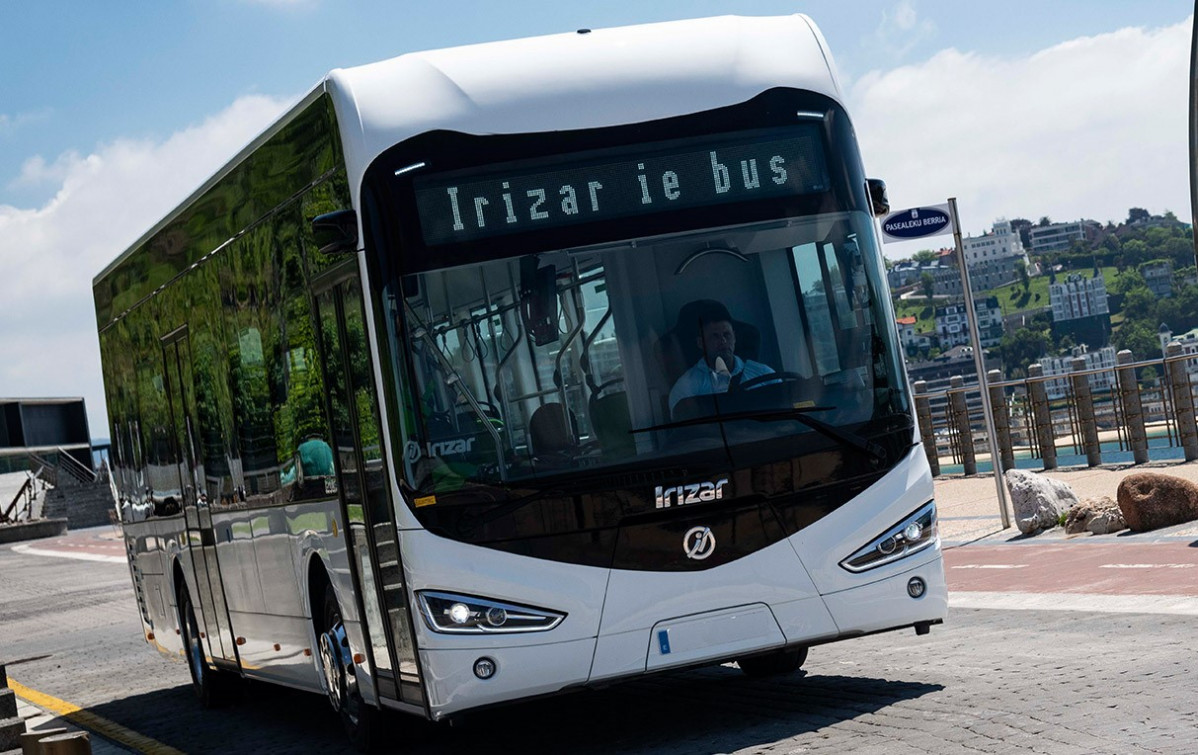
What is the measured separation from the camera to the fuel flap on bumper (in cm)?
805

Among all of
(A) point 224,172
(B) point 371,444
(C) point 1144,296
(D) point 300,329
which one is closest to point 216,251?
(A) point 224,172

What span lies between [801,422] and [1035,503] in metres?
9.00

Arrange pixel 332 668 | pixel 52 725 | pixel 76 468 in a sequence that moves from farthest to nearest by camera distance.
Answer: pixel 76 468 → pixel 52 725 → pixel 332 668

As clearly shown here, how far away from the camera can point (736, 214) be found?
8.38 m

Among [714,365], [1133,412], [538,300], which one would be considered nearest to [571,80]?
[538,300]

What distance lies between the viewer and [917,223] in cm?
1639

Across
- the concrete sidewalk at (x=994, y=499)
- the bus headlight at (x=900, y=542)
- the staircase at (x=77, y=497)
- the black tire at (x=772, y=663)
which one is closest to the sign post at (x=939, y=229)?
the concrete sidewalk at (x=994, y=499)

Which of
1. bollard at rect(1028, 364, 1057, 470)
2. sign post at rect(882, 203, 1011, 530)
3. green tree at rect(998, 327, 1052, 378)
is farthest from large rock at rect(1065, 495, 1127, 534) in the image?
green tree at rect(998, 327, 1052, 378)

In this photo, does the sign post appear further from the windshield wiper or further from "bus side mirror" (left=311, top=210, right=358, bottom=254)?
"bus side mirror" (left=311, top=210, right=358, bottom=254)

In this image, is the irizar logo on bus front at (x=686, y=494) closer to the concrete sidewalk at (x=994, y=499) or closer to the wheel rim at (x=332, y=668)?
the wheel rim at (x=332, y=668)

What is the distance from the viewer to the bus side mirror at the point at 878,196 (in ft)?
28.7

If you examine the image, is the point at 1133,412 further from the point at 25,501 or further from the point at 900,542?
the point at 25,501

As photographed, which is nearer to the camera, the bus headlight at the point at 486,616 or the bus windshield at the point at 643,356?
the bus headlight at the point at 486,616

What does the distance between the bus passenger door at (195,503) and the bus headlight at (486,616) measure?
4731 millimetres
